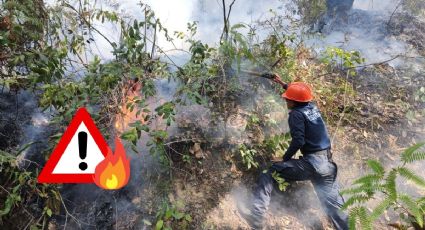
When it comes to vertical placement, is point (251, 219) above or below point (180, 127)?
below

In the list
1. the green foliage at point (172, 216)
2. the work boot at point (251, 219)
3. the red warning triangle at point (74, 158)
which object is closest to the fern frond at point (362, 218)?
the work boot at point (251, 219)

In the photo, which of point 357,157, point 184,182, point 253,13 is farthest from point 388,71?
point 184,182

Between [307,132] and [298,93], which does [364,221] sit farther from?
[298,93]

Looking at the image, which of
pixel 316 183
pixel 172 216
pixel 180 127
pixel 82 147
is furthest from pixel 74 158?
pixel 316 183

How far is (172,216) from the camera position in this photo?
383 centimetres

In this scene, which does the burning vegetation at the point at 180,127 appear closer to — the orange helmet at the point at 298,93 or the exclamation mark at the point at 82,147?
the exclamation mark at the point at 82,147

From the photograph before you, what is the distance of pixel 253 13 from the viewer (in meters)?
9.59

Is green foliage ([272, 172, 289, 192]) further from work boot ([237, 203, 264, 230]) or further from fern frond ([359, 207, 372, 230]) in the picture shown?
fern frond ([359, 207, 372, 230])

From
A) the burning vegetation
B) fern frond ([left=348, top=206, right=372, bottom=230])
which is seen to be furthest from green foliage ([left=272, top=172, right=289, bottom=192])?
fern frond ([left=348, top=206, right=372, bottom=230])

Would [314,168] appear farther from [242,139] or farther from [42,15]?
[42,15]

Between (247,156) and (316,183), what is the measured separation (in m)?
0.93

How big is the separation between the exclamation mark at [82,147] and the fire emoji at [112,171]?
0.36ft

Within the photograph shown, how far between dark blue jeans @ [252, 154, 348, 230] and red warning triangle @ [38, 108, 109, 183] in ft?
7.10

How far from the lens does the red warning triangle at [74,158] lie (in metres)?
2.70
